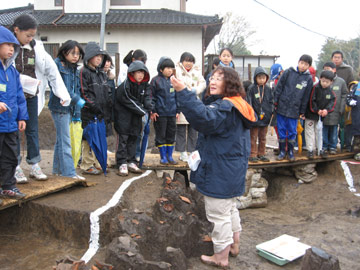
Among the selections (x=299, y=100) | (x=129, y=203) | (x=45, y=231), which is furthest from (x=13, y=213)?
(x=299, y=100)

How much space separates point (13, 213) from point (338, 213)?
4.88m

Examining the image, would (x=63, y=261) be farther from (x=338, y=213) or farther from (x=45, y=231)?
(x=338, y=213)

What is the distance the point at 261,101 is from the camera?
229 inches

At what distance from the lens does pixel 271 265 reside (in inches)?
142

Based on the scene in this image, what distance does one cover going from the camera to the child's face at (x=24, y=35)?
3.57 meters

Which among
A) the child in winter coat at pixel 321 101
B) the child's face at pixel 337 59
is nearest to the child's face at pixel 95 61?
the child in winter coat at pixel 321 101

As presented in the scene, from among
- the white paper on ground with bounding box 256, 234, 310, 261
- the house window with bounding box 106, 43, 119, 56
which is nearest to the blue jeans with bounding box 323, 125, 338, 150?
the white paper on ground with bounding box 256, 234, 310, 261

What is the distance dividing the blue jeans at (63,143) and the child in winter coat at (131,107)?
0.79 metres

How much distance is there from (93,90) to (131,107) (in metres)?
0.59

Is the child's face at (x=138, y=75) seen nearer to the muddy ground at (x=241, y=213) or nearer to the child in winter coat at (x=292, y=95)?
the muddy ground at (x=241, y=213)

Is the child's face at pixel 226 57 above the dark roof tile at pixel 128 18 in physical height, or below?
below

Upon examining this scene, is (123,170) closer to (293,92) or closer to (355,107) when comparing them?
(293,92)

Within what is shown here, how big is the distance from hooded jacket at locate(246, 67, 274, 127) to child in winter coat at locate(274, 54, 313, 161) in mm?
211

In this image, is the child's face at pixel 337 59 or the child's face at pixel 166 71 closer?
the child's face at pixel 166 71
